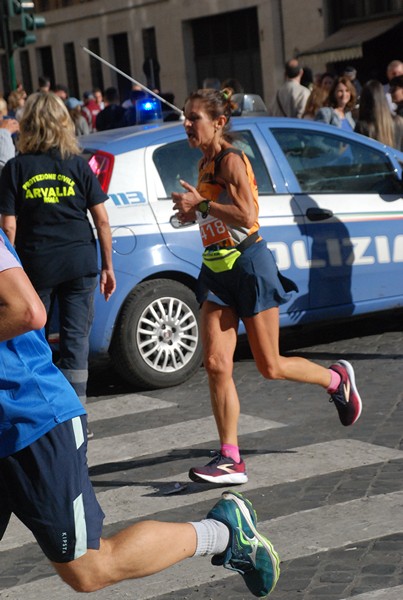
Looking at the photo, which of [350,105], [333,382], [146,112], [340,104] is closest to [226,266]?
[333,382]

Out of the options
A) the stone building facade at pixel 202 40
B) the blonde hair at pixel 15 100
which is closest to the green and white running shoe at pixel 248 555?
the blonde hair at pixel 15 100

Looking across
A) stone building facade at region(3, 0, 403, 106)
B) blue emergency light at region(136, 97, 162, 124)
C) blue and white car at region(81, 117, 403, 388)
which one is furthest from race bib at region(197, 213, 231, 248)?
stone building facade at region(3, 0, 403, 106)

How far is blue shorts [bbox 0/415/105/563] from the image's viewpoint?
354cm

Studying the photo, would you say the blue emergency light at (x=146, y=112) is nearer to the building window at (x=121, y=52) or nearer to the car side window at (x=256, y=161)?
the car side window at (x=256, y=161)

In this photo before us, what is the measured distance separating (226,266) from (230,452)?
2.84 feet

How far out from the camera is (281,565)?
4684mm

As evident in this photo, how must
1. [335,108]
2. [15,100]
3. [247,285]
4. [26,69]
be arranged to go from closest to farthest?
[247,285] → [335,108] → [15,100] → [26,69]

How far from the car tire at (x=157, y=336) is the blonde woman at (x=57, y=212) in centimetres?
122

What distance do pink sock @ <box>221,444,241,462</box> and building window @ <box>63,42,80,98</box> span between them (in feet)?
124

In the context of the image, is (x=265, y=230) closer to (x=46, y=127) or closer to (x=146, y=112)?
(x=146, y=112)

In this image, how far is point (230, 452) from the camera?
5.88m

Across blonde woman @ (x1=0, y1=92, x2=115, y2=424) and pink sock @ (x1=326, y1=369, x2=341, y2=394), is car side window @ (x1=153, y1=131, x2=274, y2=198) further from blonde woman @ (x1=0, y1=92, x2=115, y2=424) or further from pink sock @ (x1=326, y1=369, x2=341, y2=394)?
pink sock @ (x1=326, y1=369, x2=341, y2=394)

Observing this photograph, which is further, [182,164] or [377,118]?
[377,118]

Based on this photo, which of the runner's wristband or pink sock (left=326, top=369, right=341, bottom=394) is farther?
pink sock (left=326, top=369, right=341, bottom=394)
